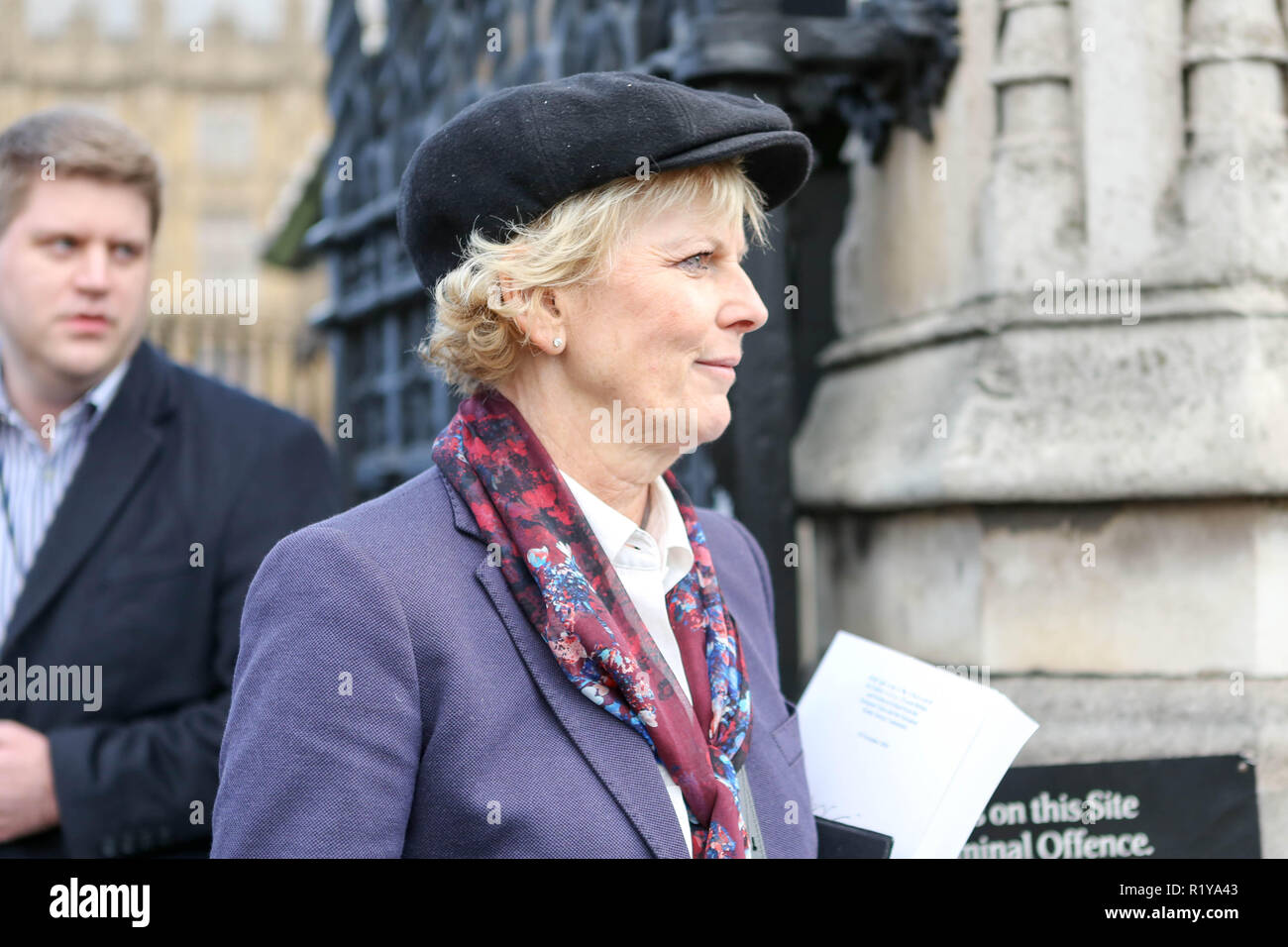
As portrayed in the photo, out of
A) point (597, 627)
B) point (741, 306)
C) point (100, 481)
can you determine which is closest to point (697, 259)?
point (741, 306)

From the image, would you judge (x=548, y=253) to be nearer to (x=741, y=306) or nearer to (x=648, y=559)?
(x=741, y=306)

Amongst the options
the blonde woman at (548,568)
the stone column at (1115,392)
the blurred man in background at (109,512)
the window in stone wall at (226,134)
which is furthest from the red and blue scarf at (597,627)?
the window in stone wall at (226,134)

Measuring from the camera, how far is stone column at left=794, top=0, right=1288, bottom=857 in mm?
2654

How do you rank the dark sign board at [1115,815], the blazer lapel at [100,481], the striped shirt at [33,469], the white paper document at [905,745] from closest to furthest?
1. the white paper document at [905,745]
2. the dark sign board at [1115,815]
3. the blazer lapel at [100,481]
4. the striped shirt at [33,469]

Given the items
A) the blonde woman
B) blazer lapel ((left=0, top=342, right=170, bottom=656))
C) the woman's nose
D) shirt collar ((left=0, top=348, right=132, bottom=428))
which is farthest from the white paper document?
shirt collar ((left=0, top=348, right=132, bottom=428))

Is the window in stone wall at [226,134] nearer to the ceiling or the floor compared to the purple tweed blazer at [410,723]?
nearer to the ceiling

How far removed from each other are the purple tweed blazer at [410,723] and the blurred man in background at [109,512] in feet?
3.16

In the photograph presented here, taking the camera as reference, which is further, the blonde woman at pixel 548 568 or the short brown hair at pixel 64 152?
the short brown hair at pixel 64 152

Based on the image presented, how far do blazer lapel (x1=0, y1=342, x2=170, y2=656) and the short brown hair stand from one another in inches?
14.1

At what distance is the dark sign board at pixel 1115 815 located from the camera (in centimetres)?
236

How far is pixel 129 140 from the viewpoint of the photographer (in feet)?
8.99

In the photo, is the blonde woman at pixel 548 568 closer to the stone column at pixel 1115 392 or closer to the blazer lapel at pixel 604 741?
the blazer lapel at pixel 604 741

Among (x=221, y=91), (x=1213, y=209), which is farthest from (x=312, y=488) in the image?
(x=221, y=91)
